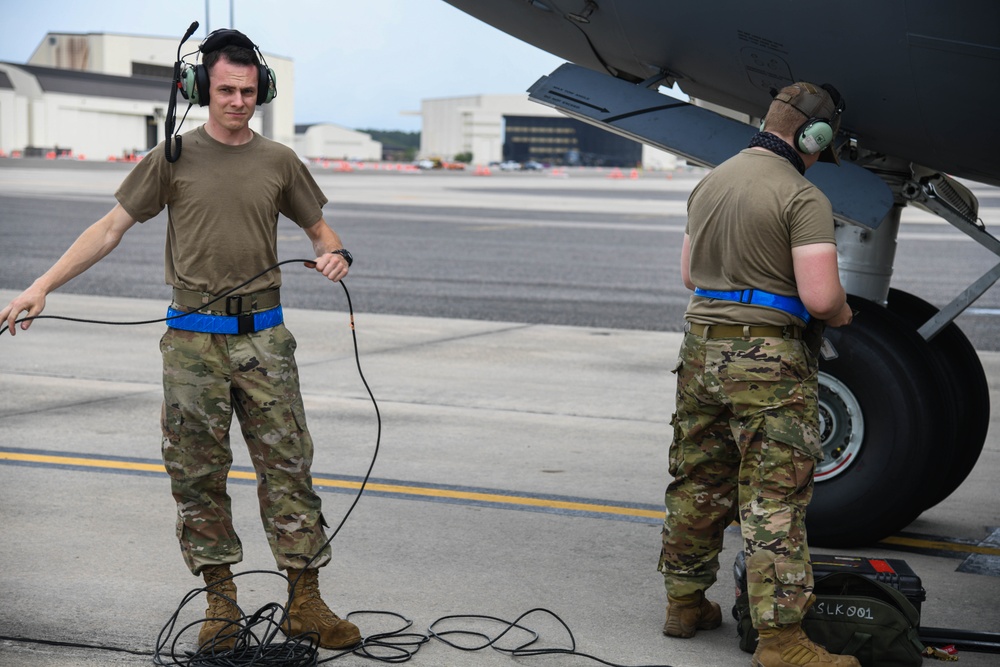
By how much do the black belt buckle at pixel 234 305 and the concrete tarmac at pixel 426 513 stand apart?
3.80ft

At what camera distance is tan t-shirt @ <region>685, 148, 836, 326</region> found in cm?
368

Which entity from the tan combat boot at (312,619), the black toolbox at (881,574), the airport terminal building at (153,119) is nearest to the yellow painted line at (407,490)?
the black toolbox at (881,574)

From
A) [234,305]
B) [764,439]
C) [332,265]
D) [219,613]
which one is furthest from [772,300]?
[219,613]

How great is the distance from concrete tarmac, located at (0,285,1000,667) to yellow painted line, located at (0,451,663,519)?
0.06 feet

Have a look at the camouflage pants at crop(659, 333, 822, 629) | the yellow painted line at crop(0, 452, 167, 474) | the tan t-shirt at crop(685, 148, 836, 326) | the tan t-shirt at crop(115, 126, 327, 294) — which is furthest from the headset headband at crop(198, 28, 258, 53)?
the yellow painted line at crop(0, 452, 167, 474)

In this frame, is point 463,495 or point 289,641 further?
point 463,495

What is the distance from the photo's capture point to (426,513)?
18.4 feet

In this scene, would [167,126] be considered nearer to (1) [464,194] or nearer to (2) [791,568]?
(2) [791,568]

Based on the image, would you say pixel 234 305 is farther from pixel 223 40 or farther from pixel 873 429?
pixel 873 429

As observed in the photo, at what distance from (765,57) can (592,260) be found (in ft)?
44.8

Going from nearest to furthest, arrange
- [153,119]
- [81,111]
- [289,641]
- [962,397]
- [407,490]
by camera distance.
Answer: [289,641] → [962,397] → [407,490] → [81,111] → [153,119]

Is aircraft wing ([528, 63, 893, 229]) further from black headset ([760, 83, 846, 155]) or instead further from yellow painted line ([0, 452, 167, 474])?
yellow painted line ([0, 452, 167, 474])

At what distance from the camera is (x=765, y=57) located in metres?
4.90

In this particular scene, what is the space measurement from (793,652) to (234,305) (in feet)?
6.91
